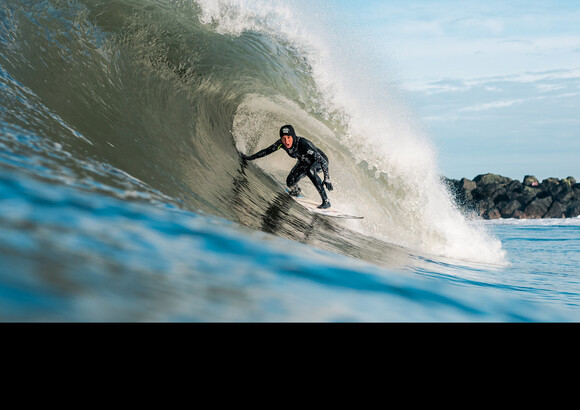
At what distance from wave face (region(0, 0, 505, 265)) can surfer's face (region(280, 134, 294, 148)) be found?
0.61m

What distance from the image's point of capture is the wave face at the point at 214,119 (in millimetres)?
3480

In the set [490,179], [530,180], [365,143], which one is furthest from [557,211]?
[365,143]

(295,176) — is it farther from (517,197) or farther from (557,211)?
(557,211)

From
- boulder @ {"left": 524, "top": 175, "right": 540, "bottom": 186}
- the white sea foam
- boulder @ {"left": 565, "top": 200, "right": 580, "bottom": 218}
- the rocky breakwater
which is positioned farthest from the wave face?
boulder @ {"left": 524, "top": 175, "right": 540, "bottom": 186}

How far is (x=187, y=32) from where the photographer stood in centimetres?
820

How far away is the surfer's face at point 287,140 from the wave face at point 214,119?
61cm

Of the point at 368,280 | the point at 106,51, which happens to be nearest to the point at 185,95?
the point at 106,51

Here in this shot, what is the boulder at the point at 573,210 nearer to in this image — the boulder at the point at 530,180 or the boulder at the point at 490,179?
the boulder at the point at 530,180

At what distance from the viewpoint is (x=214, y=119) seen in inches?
287

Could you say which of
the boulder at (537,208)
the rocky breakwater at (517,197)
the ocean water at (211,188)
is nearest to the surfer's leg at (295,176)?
the ocean water at (211,188)
